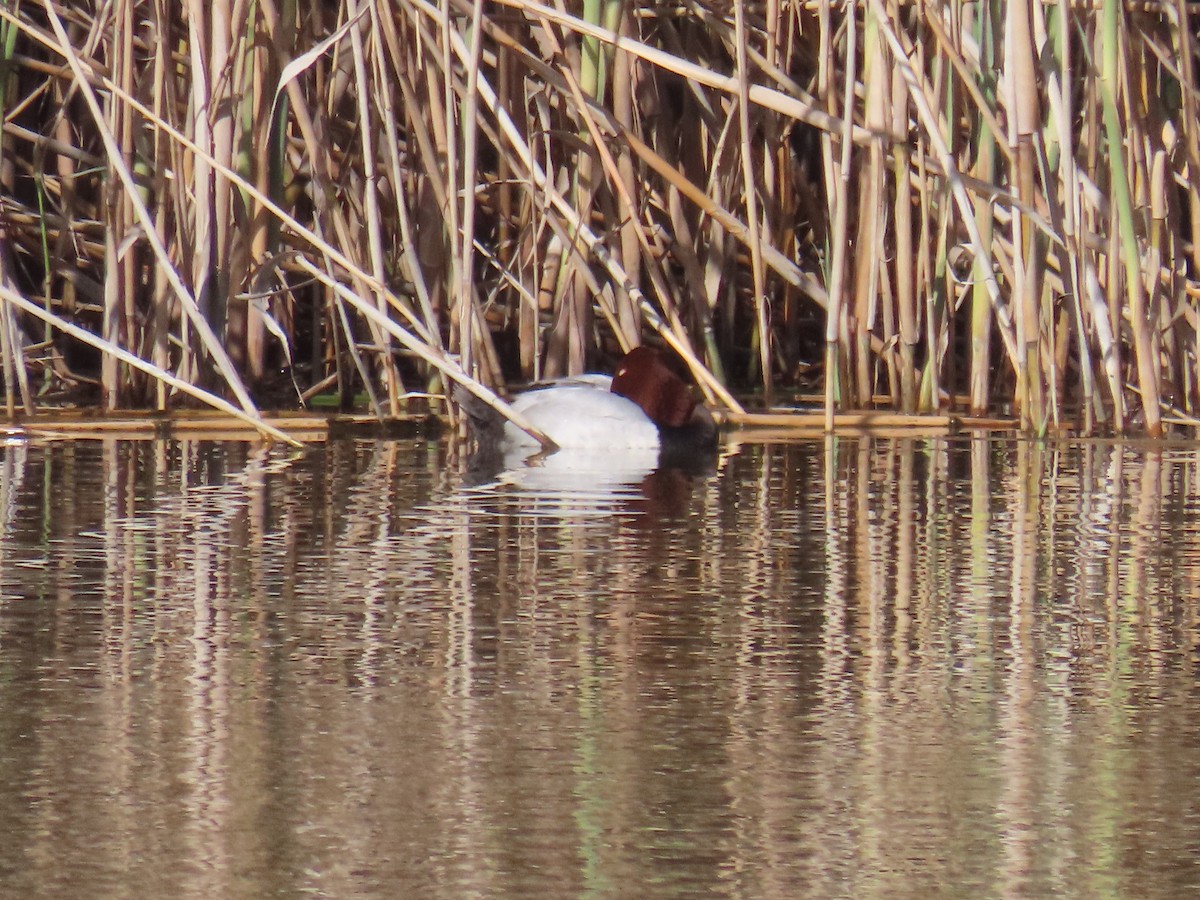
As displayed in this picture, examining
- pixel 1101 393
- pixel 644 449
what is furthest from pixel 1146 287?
pixel 644 449

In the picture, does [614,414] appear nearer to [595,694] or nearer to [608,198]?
[608,198]

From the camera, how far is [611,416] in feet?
19.6

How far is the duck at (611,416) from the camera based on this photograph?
5.95 m

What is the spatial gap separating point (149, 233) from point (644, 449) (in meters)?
1.48

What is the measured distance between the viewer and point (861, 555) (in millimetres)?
3922

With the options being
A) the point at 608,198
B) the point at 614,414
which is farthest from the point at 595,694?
the point at 608,198

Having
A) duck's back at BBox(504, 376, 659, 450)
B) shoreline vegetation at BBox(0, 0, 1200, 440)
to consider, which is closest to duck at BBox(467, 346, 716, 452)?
duck's back at BBox(504, 376, 659, 450)

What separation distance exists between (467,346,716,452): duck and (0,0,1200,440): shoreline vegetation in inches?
6.2

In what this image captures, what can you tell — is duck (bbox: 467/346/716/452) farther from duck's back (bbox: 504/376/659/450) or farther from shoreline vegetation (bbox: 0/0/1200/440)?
shoreline vegetation (bbox: 0/0/1200/440)

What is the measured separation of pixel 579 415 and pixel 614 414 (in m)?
0.10

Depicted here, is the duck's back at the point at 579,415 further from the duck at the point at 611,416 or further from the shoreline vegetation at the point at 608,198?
the shoreline vegetation at the point at 608,198

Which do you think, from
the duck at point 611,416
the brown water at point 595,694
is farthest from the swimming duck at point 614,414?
the brown water at point 595,694

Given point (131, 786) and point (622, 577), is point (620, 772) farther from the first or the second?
point (622, 577)

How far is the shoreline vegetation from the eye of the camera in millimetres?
5668
